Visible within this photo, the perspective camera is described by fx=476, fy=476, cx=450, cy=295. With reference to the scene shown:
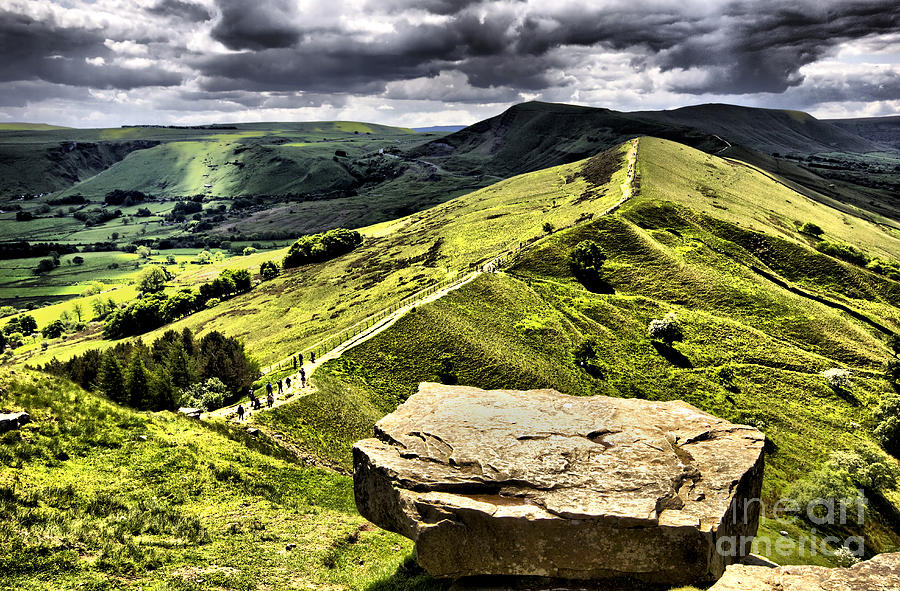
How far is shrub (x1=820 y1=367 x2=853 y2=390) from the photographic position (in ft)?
219

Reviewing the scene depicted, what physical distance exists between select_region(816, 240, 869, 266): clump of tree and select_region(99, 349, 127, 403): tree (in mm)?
131764

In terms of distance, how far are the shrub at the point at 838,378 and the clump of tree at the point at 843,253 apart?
48.1 meters

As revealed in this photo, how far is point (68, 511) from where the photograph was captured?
80.8 ft

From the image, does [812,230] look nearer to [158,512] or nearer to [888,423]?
[888,423]

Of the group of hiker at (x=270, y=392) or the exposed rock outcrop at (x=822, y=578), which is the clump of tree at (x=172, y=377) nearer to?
the group of hiker at (x=270, y=392)

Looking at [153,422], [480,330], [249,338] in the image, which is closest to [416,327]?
[480,330]

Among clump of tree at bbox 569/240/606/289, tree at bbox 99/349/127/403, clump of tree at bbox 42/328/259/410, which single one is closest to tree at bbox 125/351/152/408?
clump of tree at bbox 42/328/259/410

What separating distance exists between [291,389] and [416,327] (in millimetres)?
21350

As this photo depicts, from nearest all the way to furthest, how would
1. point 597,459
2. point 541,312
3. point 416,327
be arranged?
point 597,459
point 416,327
point 541,312

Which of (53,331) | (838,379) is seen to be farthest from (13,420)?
(53,331)

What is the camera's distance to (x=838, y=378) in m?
67.2

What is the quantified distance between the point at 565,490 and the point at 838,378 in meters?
67.1

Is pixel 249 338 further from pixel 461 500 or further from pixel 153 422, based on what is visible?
pixel 461 500

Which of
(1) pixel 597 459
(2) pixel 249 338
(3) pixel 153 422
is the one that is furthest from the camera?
(2) pixel 249 338
